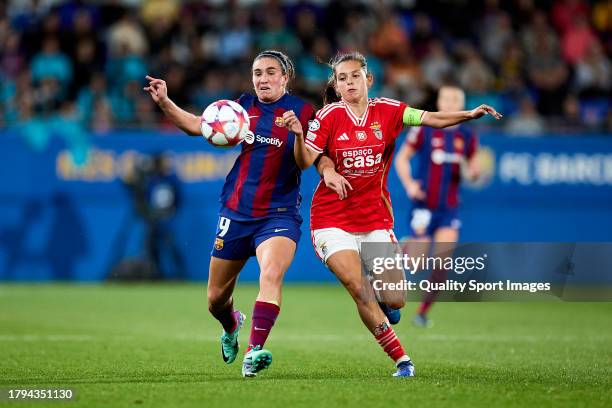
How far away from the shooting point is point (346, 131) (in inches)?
328

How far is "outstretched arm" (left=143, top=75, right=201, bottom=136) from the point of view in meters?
8.00

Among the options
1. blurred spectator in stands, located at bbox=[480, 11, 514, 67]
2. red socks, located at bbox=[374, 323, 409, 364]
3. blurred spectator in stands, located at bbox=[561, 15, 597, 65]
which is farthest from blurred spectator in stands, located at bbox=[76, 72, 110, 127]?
red socks, located at bbox=[374, 323, 409, 364]

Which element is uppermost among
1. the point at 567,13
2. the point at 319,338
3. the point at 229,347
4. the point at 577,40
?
the point at 567,13

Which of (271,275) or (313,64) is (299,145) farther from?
(313,64)

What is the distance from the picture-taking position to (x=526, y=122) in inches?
763

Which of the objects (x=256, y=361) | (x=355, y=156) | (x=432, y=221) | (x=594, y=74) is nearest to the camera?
(x=256, y=361)

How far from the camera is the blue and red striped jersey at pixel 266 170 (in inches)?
329

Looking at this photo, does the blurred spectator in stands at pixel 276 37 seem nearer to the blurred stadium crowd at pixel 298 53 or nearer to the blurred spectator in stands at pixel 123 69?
the blurred stadium crowd at pixel 298 53

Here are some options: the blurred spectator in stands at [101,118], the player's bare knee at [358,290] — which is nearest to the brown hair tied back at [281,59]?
the player's bare knee at [358,290]

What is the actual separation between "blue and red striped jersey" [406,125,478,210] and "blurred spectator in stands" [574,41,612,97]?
7.78 m

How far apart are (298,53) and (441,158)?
22.7ft

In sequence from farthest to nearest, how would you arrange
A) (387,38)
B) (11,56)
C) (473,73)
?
(387,38) → (473,73) → (11,56)

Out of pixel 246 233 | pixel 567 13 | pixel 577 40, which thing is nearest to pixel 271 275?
pixel 246 233

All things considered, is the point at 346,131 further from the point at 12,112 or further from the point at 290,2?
the point at 290,2
